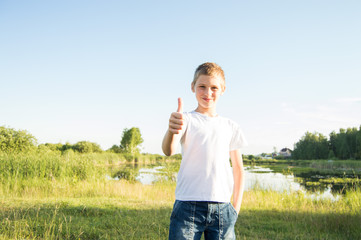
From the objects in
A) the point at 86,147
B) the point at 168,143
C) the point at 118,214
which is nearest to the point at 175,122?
the point at 168,143

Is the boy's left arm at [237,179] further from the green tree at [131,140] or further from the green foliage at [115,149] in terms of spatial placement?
the green foliage at [115,149]

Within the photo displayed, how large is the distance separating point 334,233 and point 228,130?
→ 4872 millimetres

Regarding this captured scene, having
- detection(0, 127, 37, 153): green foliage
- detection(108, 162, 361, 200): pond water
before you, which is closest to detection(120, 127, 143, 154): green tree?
detection(108, 162, 361, 200): pond water

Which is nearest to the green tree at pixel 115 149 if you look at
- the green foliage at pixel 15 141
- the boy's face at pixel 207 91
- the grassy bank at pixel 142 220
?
the green foliage at pixel 15 141

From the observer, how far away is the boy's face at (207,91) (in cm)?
177

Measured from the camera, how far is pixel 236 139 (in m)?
1.93

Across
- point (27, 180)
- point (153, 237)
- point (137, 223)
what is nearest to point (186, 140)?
point (153, 237)

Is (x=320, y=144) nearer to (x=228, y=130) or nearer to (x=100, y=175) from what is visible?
(x=100, y=175)

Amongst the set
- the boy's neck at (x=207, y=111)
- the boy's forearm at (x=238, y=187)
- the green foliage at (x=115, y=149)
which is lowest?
the green foliage at (x=115, y=149)

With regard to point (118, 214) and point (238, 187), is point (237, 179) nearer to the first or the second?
point (238, 187)

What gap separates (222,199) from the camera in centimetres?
167

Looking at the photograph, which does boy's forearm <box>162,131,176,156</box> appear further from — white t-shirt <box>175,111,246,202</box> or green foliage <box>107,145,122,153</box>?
green foliage <box>107,145,122,153</box>

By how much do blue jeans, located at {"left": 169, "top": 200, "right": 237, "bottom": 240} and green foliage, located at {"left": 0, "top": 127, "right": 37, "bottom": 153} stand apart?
1311 cm

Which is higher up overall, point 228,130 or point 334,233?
point 228,130
